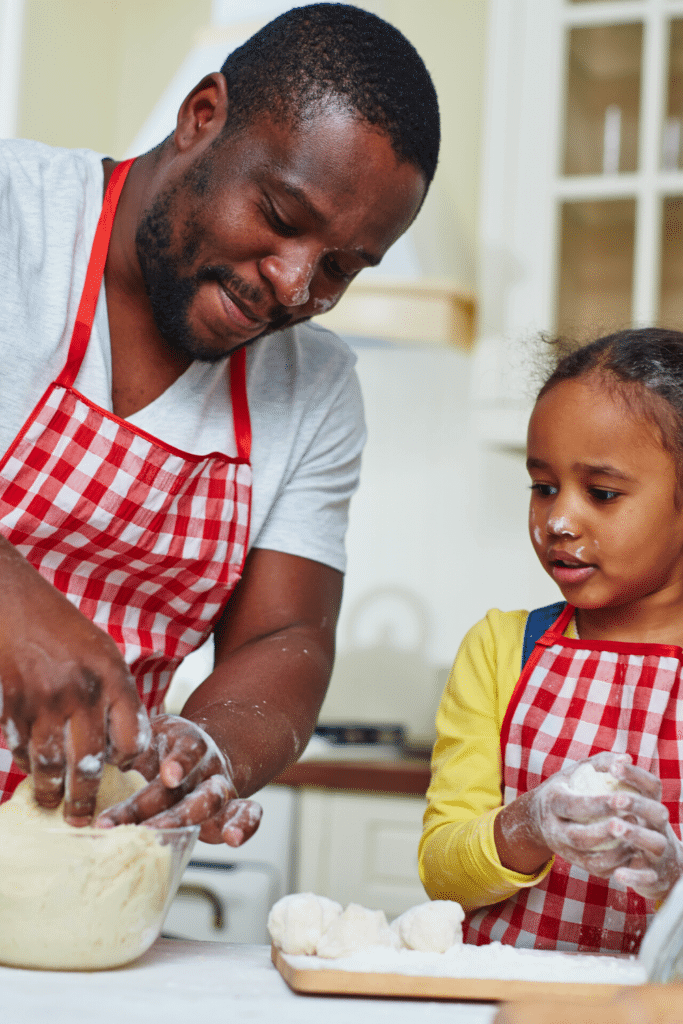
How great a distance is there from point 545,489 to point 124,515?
16.4 inches

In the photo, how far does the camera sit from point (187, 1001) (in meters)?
0.65

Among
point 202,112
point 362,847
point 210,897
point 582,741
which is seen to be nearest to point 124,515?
point 202,112

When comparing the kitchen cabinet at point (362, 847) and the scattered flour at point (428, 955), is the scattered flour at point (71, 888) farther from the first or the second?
the kitchen cabinet at point (362, 847)

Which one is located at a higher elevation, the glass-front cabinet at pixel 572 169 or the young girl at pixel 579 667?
the glass-front cabinet at pixel 572 169

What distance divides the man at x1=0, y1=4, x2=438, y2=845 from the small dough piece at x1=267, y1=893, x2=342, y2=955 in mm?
61

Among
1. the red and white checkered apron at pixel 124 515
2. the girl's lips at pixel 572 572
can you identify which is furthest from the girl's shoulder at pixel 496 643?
the red and white checkered apron at pixel 124 515

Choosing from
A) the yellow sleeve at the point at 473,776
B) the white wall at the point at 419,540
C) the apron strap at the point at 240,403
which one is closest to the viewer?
the yellow sleeve at the point at 473,776

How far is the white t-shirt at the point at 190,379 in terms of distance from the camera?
3.32 ft

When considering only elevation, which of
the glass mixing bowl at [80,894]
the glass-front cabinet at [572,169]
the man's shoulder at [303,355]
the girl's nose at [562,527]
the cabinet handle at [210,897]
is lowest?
the cabinet handle at [210,897]

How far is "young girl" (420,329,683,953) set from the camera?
3.21 feet

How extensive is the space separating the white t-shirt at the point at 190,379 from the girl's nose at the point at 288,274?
0.20m

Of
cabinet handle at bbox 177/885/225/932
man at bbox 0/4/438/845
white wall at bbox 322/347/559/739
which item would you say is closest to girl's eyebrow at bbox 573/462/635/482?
man at bbox 0/4/438/845

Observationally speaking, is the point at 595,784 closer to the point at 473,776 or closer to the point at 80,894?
the point at 473,776

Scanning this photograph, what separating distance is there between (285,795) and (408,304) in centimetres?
107
